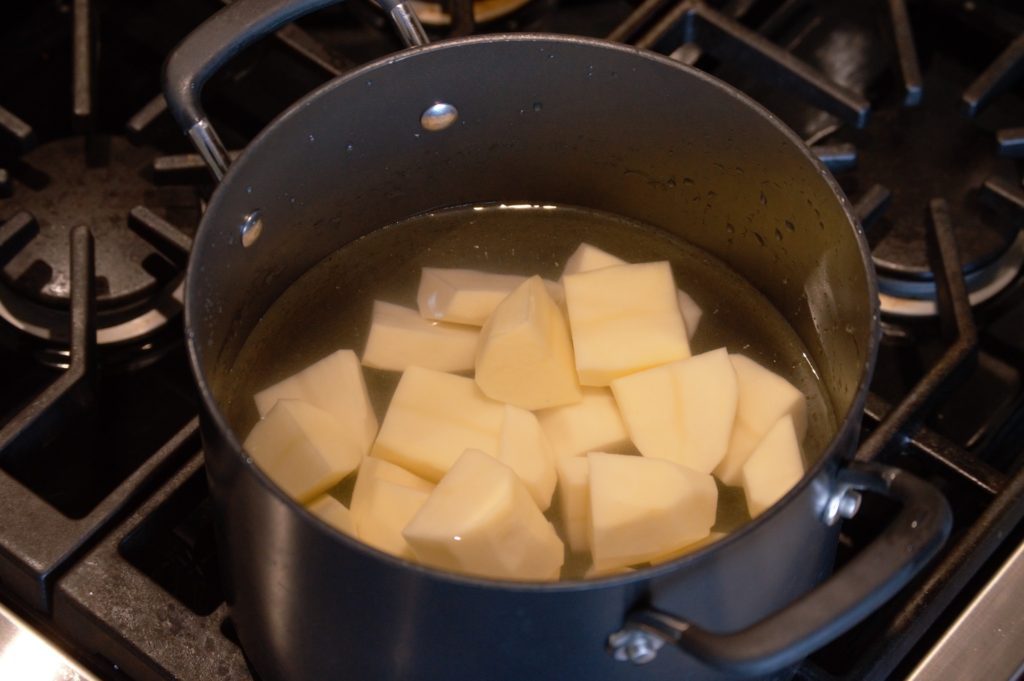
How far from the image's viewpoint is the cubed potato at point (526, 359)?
0.85 m

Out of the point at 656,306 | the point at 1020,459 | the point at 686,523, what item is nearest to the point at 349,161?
the point at 656,306

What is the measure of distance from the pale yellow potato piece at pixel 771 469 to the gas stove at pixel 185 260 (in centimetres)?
8

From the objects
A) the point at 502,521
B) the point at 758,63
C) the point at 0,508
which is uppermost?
the point at 758,63

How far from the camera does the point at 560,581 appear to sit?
56 centimetres

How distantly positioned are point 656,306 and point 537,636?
35 centimetres

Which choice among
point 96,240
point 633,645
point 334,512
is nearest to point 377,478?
point 334,512

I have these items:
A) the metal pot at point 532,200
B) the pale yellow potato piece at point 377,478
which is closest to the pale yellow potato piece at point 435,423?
the pale yellow potato piece at point 377,478

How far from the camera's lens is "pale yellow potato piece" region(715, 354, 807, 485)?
84cm

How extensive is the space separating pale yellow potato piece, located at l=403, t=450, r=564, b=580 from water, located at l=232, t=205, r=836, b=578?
0.20 meters

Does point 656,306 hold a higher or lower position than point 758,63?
lower

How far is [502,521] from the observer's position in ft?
2.26

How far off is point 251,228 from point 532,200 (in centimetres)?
28

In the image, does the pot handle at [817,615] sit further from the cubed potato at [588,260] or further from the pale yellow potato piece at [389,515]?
the cubed potato at [588,260]

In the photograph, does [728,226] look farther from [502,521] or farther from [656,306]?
[502,521]
